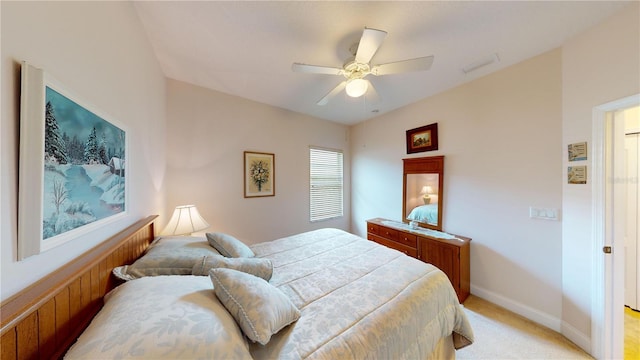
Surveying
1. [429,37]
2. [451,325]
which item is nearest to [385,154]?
[429,37]

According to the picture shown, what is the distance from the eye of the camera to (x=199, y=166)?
101 inches

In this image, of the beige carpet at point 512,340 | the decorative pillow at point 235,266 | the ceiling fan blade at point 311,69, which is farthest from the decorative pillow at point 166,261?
the beige carpet at point 512,340

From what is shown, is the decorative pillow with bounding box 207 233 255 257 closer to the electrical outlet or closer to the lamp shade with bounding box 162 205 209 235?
the lamp shade with bounding box 162 205 209 235

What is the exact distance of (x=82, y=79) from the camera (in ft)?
3.02

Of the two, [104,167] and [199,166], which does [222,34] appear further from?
[199,166]

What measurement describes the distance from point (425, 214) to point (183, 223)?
122 inches

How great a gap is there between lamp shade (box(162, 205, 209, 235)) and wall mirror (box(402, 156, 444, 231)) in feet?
9.46

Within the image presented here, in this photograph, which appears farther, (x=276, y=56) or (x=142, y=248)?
(x=276, y=56)

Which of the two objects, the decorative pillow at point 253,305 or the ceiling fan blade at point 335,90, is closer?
the decorative pillow at point 253,305

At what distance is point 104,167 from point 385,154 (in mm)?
3392

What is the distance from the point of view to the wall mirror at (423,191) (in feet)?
9.11

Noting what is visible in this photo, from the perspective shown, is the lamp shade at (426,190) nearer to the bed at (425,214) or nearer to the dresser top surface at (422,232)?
the bed at (425,214)

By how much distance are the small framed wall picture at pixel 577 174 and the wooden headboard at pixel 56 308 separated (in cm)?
322

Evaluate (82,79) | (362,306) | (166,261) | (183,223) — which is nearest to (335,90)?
(82,79)
